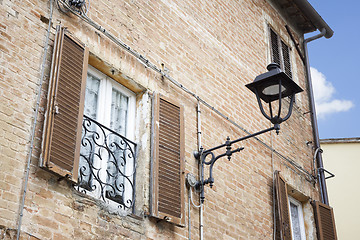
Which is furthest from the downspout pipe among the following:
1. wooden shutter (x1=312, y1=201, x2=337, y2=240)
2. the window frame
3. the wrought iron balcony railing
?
the wrought iron balcony railing

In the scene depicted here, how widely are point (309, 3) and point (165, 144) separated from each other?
20.5 feet

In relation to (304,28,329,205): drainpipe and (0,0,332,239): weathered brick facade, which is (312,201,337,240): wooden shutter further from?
(304,28,329,205): drainpipe

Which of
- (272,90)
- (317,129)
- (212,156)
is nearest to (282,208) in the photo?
(212,156)

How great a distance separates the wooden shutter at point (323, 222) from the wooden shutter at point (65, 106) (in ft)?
17.4

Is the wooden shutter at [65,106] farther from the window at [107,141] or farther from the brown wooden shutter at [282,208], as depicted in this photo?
the brown wooden shutter at [282,208]

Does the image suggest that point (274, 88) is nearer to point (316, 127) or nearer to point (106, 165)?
point (106, 165)

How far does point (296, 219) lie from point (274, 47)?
11.2 feet

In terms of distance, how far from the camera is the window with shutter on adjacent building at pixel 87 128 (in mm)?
5055

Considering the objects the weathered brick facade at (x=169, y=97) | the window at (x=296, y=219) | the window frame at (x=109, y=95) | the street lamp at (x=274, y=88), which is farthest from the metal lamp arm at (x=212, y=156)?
the window at (x=296, y=219)

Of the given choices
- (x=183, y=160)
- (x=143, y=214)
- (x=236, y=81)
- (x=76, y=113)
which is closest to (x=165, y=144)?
(x=183, y=160)

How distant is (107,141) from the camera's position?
5.95 metres

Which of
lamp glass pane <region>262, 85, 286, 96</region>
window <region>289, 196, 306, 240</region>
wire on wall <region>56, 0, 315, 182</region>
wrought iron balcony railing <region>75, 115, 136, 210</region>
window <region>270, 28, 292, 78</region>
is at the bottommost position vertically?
wrought iron balcony railing <region>75, 115, 136, 210</region>

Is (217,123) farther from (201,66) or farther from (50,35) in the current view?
(50,35)

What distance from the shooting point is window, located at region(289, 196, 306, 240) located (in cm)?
891
